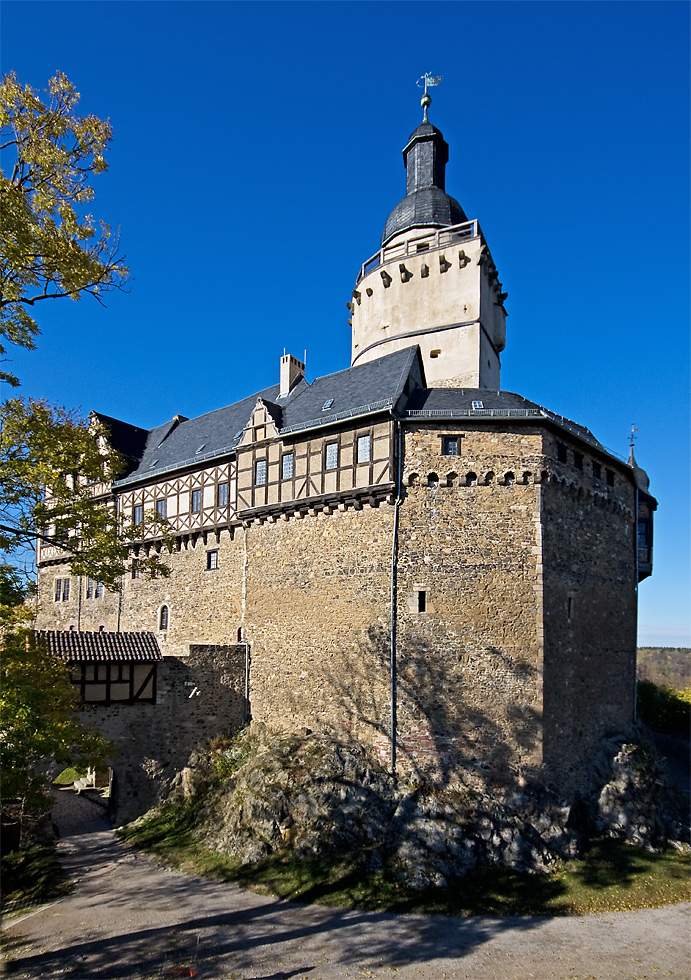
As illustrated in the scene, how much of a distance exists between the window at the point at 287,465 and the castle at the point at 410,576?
2.2 inches

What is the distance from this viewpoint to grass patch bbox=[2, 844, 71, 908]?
527 inches

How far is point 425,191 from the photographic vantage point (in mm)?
24953

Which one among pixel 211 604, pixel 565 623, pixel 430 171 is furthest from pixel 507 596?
pixel 430 171

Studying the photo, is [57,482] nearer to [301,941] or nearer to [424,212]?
[301,941]

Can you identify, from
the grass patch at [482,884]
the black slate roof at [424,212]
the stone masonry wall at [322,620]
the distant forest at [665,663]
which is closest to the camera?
the grass patch at [482,884]

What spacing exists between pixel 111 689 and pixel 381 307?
51.9ft

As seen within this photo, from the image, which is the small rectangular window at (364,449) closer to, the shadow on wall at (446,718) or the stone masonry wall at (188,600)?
the shadow on wall at (446,718)

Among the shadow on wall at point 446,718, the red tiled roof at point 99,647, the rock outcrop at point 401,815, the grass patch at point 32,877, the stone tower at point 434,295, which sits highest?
the stone tower at point 434,295

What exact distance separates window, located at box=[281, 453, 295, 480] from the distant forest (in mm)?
74795

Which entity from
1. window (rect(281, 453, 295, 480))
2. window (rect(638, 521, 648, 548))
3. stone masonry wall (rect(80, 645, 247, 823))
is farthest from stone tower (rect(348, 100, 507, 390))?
stone masonry wall (rect(80, 645, 247, 823))

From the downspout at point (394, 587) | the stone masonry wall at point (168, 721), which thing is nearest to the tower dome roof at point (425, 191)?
the downspout at point (394, 587)

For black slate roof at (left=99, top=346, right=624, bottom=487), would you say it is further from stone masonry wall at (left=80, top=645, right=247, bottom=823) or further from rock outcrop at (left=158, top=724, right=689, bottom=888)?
rock outcrop at (left=158, top=724, right=689, bottom=888)

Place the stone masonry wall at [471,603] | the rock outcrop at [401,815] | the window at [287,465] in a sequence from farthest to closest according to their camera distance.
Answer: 1. the window at [287,465]
2. the stone masonry wall at [471,603]
3. the rock outcrop at [401,815]

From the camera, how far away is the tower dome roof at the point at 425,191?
79.0 feet
